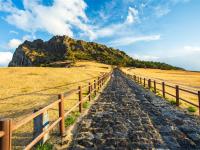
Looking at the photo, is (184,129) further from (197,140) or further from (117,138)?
(117,138)

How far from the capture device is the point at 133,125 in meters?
9.84

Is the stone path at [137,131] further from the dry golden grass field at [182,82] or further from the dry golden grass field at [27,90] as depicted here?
the dry golden grass field at [27,90]

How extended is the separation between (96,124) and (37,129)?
9.73 feet

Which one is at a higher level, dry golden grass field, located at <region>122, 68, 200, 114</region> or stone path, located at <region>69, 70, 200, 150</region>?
stone path, located at <region>69, 70, 200, 150</region>

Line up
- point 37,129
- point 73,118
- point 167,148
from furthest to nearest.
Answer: point 73,118 → point 37,129 → point 167,148

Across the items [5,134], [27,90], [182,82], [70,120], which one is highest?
[5,134]

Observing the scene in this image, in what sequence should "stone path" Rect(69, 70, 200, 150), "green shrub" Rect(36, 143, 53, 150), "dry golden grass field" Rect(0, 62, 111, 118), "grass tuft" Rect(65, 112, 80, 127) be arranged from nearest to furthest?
"green shrub" Rect(36, 143, 53, 150)
"stone path" Rect(69, 70, 200, 150)
"grass tuft" Rect(65, 112, 80, 127)
"dry golden grass field" Rect(0, 62, 111, 118)

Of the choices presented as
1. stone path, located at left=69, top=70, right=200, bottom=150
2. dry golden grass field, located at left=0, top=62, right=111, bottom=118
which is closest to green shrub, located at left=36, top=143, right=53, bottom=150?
stone path, located at left=69, top=70, right=200, bottom=150

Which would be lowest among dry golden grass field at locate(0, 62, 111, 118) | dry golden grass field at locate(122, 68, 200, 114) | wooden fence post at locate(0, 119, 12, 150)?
dry golden grass field at locate(122, 68, 200, 114)

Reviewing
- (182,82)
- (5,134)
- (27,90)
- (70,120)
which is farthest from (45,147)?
(182,82)

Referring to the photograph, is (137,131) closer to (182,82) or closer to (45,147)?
(45,147)

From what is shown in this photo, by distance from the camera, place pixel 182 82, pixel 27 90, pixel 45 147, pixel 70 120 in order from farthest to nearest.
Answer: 1. pixel 182 82
2. pixel 27 90
3. pixel 70 120
4. pixel 45 147

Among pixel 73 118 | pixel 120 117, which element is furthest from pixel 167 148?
pixel 73 118

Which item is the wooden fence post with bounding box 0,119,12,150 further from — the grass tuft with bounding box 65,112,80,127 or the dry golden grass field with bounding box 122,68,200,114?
the dry golden grass field with bounding box 122,68,200,114
